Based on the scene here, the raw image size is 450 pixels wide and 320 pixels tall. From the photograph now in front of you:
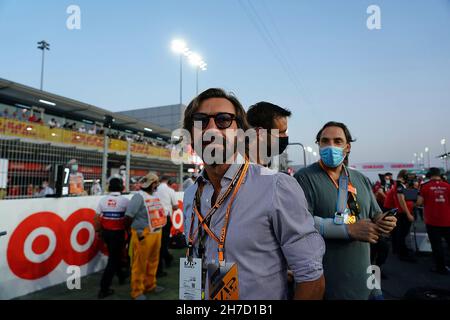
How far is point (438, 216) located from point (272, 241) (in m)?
5.26

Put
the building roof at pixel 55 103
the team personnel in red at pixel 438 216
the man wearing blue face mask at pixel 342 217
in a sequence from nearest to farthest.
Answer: the man wearing blue face mask at pixel 342 217 < the team personnel in red at pixel 438 216 < the building roof at pixel 55 103

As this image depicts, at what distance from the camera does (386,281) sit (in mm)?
4492

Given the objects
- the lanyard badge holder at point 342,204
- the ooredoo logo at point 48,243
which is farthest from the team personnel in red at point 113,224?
the lanyard badge holder at point 342,204

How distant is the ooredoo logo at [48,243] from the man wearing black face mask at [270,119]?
3.98m

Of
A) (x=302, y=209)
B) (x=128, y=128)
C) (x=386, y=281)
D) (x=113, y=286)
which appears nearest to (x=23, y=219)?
(x=113, y=286)

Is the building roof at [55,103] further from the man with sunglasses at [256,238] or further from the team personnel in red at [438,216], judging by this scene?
the man with sunglasses at [256,238]

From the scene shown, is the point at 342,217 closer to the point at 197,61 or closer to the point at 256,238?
the point at 256,238

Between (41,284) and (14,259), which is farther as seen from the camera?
(41,284)

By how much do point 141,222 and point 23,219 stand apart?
1.76 metres

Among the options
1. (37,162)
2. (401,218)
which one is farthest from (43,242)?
(401,218)

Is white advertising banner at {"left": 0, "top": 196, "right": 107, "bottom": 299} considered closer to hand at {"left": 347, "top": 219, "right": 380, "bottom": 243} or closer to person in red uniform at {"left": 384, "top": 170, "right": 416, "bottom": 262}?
hand at {"left": 347, "top": 219, "right": 380, "bottom": 243}

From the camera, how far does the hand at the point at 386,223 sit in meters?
1.48

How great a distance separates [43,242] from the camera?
423 cm
